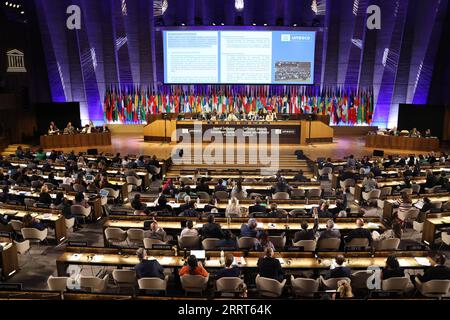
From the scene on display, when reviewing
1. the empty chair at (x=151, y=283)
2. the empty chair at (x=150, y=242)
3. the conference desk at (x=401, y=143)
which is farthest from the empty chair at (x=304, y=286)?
the conference desk at (x=401, y=143)

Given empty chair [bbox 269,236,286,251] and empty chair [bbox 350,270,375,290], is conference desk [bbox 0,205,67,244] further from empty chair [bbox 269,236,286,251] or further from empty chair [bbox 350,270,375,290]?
empty chair [bbox 350,270,375,290]

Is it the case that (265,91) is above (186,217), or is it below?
above

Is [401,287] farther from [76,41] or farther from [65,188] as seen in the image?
[76,41]

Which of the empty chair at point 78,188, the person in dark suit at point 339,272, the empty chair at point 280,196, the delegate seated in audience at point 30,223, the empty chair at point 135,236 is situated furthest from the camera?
the empty chair at point 78,188

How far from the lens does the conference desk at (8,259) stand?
9164 mm

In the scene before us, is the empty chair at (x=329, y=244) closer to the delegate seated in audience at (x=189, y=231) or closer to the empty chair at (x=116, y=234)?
the delegate seated in audience at (x=189, y=231)

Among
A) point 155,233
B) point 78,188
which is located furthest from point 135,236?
point 78,188

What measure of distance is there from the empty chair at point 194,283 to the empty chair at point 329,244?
302cm

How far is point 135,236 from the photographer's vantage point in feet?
32.2

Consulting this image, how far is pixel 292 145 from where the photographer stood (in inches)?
954

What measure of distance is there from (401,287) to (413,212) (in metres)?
4.75

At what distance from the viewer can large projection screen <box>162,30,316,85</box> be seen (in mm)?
26812
